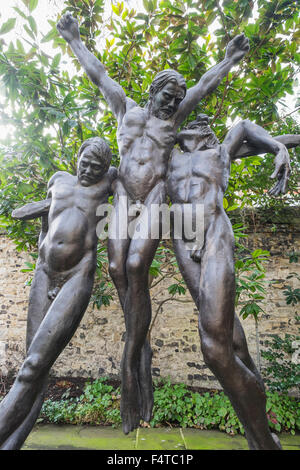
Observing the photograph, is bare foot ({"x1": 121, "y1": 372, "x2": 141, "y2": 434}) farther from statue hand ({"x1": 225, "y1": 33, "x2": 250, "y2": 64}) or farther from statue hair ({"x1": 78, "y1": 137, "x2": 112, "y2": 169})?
statue hand ({"x1": 225, "y1": 33, "x2": 250, "y2": 64})

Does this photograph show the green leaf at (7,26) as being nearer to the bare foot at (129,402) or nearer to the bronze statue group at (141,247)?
the bronze statue group at (141,247)

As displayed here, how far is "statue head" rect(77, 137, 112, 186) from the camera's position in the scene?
2236 millimetres

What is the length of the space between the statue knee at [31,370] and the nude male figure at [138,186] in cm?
51

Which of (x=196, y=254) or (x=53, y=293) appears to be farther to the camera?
(x=53, y=293)

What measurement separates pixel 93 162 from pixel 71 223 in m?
0.46

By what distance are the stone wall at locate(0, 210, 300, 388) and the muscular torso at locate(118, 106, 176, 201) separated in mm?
4264

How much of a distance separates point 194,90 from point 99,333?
531 centimetres

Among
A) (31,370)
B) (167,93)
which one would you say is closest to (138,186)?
(167,93)

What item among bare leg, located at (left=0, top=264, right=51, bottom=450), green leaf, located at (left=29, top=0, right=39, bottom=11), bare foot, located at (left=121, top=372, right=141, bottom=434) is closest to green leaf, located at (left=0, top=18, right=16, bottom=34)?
green leaf, located at (left=29, top=0, right=39, bottom=11)

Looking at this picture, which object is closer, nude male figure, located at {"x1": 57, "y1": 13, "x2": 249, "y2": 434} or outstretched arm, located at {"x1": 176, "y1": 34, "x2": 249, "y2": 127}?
nude male figure, located at {"x1": 57, "y1": 13, "x2": 249, "y2": 434}

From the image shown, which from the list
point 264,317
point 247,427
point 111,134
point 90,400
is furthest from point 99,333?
point 247,427

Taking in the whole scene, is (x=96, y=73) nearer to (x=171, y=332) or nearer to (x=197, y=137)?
(x=197, y=137)

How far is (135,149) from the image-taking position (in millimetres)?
2223

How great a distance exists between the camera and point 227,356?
68.4 inches
